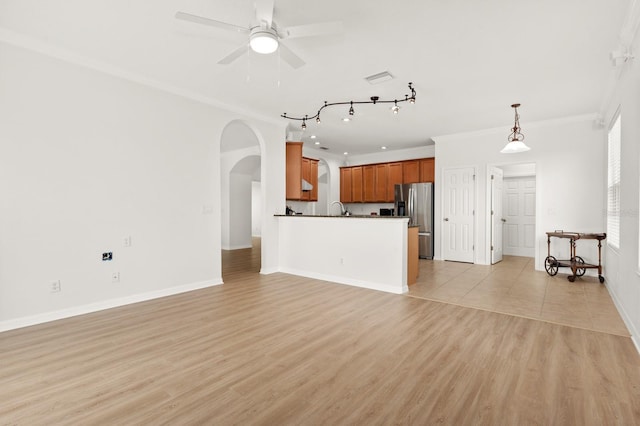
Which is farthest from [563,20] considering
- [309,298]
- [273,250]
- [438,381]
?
[273,250]

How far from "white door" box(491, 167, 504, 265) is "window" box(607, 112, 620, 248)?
2.00 metres

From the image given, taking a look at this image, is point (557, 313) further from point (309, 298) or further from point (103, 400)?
point (103, 400)

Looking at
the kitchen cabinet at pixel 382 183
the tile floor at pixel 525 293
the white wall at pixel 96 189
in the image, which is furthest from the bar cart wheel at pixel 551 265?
the white wall at pixel 96 189

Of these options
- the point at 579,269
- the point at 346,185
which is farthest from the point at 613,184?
the point at 346,185

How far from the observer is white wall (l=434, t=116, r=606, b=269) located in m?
5.35

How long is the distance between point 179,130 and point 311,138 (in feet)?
11.8

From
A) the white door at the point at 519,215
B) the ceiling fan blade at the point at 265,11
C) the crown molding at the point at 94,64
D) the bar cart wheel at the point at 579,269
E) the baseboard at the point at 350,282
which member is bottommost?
the baseboard at the point at 350,282

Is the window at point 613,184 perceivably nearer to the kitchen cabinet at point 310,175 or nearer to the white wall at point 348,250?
the white wall at point 348,250

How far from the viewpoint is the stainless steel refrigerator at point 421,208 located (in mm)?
7367

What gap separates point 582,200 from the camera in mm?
5441

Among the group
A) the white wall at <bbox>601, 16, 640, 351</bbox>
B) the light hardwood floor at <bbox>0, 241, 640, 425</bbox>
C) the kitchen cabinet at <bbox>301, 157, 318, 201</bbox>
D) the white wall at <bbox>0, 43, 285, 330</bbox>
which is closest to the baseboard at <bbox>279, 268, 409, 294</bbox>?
the light hardwood floor at <bbox>0, 241, 640, 425</bbox>

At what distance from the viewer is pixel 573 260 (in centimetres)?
508

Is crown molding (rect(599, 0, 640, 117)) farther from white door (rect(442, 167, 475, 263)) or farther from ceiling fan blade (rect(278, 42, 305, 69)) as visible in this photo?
white door (rect(442, 167, 475, 263))

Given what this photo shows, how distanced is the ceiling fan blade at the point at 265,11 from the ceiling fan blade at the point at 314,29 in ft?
0.45
